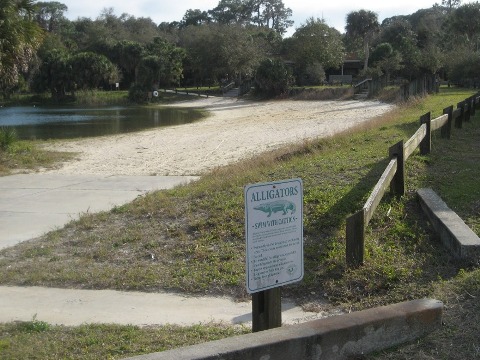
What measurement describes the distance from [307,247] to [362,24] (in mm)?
91084

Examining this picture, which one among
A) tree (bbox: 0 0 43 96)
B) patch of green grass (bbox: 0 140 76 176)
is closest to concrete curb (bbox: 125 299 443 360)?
patch of green grass (bbox: 0 140 76 176)

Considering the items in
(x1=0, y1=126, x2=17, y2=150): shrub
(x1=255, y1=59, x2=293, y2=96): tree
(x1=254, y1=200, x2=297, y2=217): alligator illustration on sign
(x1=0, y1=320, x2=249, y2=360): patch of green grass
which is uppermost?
(x1=255, y1=59, x2=293, y2=96): tree

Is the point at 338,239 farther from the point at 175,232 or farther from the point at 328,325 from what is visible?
the point at 328,325

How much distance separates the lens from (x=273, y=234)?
4449 millimetres

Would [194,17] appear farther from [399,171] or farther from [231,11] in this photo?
[399,171]

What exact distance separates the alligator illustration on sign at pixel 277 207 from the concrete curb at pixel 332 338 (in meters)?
0.86

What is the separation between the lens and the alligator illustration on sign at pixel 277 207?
4.35 m

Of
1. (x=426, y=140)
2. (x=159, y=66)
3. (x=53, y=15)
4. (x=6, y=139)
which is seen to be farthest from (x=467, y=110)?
(x=53, y=15)

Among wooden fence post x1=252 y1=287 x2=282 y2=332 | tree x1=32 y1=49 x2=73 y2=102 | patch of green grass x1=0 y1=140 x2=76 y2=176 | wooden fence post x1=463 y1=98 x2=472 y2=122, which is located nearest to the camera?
wooden fence post x1=252 y1=287 x2=282 y2=332

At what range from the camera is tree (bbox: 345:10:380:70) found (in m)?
92.5

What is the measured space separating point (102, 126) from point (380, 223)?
34603 millimetres

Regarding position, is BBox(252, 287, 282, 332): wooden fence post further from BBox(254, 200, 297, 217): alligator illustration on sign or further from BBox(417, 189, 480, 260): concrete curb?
BBox(417, 189, 480, 260): concrete curb

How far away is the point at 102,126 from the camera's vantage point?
4084 cm

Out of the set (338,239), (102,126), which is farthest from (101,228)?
(102,126)
